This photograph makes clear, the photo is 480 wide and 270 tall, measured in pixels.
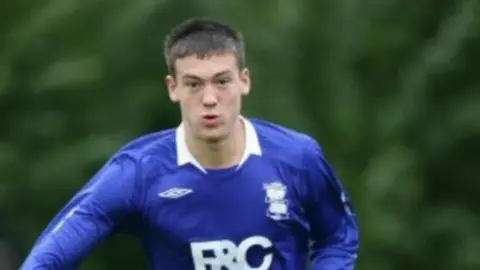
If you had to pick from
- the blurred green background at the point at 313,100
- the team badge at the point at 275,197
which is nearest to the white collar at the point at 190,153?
the team badge at the point at 275,197

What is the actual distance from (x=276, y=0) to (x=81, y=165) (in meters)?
1.52

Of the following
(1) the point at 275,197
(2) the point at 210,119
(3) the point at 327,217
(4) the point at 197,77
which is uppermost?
(4) the point at 197,77

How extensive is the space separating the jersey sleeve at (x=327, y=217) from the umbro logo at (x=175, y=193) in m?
0.38

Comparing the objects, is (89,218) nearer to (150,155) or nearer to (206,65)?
(150,155)

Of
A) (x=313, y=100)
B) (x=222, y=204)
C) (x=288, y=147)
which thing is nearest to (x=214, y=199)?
(x=222, y=204)

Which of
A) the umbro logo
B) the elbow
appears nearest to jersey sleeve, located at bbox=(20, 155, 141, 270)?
the elbow

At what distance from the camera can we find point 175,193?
596 cm

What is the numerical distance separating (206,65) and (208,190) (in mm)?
429

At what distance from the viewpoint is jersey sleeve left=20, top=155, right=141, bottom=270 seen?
226 inches

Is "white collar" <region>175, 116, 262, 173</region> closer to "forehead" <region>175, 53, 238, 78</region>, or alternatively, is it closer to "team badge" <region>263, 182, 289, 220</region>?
"team badge" <region>263, 182, 289, 220</region>

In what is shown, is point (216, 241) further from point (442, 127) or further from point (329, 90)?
point (442, 127)

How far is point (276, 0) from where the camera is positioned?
11398mm

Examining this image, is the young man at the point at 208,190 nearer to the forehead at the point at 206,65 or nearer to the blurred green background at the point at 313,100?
the forehead at the point at 206,65

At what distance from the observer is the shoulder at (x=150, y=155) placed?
19.5 ft
